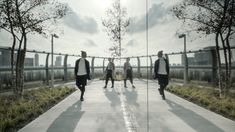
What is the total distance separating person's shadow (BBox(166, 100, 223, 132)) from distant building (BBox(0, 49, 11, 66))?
6636 mm

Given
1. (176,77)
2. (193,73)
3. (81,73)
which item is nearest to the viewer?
(81,73)

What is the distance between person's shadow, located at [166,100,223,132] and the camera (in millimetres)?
6938

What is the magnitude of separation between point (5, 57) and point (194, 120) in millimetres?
8241

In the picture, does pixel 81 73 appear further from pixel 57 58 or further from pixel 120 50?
pixel 120 50

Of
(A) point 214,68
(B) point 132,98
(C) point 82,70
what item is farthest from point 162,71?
(A) point 214,68

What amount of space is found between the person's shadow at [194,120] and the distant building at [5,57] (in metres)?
6.64

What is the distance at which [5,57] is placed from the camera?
13234mm

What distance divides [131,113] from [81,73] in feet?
13.6

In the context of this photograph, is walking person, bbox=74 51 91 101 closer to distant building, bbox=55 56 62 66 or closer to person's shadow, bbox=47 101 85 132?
person's shadow, bbox=47 101 85 132

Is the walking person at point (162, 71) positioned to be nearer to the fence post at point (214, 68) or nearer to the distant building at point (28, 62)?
the fence post at point (214, 68)

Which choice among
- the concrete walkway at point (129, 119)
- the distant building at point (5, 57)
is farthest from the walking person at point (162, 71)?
the distant building at point (5, 57)

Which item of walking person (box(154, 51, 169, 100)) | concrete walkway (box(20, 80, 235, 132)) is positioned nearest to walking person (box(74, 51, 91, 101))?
concrete walkway (box(20, 80, 235, 132))

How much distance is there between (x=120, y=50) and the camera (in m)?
28.8

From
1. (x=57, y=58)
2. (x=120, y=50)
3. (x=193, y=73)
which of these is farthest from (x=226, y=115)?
(x=120, y=50)
